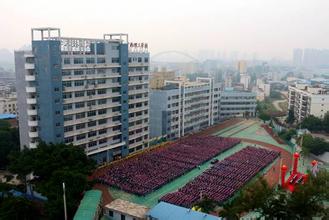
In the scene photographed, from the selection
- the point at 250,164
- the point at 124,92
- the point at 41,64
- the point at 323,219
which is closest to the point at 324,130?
the point at 250,164

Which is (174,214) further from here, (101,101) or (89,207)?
(101,101)

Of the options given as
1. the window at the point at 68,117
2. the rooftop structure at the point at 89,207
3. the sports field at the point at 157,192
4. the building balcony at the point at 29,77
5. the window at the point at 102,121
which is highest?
the building balcony at the point at 29,77

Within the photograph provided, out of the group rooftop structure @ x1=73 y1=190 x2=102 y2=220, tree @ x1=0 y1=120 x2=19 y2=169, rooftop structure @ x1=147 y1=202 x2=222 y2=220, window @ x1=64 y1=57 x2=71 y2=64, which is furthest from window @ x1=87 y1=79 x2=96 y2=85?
rooftop structure @ x1=147 y1=202 x2=222 y2=220

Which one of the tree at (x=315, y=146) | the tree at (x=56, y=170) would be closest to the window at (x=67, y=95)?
the tree at (x=56, y=170)

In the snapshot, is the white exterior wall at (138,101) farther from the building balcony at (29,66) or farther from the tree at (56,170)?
the tree at (56,170)

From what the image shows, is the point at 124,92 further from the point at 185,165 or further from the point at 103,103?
the point at 185,165

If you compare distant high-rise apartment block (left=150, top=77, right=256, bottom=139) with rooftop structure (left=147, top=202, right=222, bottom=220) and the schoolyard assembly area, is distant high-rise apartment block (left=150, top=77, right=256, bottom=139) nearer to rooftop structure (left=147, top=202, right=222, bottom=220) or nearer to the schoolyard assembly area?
the schoolyard assembly area

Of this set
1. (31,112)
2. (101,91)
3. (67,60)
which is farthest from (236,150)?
(31,112)
